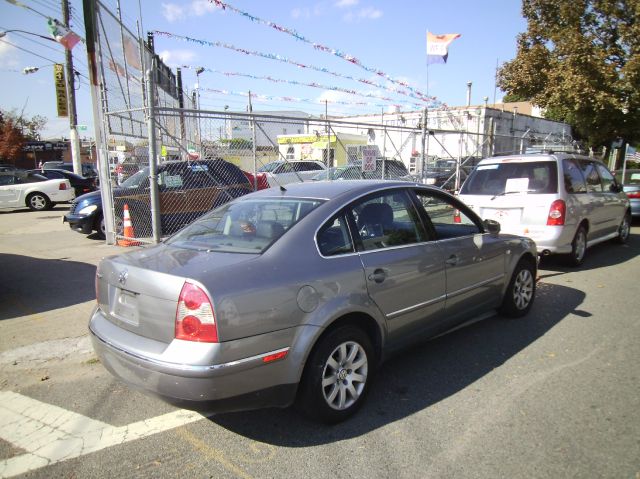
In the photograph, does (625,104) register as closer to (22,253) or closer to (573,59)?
(573,59)

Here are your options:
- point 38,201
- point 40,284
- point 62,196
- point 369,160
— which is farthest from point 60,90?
point 40,284

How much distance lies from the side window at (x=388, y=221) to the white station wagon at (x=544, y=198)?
153 inches

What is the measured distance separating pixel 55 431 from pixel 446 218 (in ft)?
12.2

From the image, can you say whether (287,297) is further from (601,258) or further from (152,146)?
(601,258)

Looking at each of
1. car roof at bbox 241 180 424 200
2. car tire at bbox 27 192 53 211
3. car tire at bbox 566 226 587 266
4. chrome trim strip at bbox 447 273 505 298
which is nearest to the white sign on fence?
car tire at bbox 566 226 587 266

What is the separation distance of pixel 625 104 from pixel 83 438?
18273mm

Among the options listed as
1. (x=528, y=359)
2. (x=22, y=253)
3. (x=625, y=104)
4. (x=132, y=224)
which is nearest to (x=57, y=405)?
(x=528, y=359)

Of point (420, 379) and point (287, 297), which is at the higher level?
point (287, 297)

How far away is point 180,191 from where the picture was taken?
9.11 m

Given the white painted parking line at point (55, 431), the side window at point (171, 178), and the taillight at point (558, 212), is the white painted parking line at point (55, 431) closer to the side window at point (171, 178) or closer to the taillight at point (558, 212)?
the taillight at point (558, 212)

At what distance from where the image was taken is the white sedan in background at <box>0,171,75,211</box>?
677 inches

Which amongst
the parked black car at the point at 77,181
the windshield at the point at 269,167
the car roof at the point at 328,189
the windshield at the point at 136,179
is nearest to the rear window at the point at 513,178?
the car roof at the point at 328,189

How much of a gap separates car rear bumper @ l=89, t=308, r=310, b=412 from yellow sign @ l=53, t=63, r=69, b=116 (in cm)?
2597

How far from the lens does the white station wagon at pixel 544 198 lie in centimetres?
677
